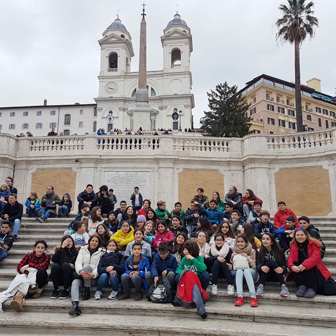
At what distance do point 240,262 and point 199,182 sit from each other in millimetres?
8459

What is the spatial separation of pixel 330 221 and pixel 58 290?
8.13 m

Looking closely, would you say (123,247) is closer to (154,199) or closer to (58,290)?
(58,290)

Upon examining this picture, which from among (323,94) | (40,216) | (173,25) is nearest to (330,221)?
(40,216)

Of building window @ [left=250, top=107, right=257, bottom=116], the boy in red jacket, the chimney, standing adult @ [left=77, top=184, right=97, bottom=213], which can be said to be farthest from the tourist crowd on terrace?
the chimney

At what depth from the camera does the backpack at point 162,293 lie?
5898mm

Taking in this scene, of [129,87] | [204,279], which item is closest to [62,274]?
[204,279]

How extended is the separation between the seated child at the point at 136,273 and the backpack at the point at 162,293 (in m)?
0.24

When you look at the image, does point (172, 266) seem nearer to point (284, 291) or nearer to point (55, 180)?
point (284, 291)

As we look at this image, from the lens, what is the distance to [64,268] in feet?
20.4

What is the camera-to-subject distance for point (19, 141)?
599 inches

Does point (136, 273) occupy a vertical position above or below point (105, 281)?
above

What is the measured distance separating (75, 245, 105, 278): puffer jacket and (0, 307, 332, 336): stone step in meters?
1.05

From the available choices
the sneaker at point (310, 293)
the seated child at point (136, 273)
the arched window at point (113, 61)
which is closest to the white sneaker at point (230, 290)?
the sneaker at point (310, 293)

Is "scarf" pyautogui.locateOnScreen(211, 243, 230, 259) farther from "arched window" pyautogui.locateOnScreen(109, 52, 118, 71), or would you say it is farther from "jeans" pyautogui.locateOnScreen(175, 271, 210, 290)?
"arched window" pyautogui.locateOnScreen(109, 52, 118, 71)
